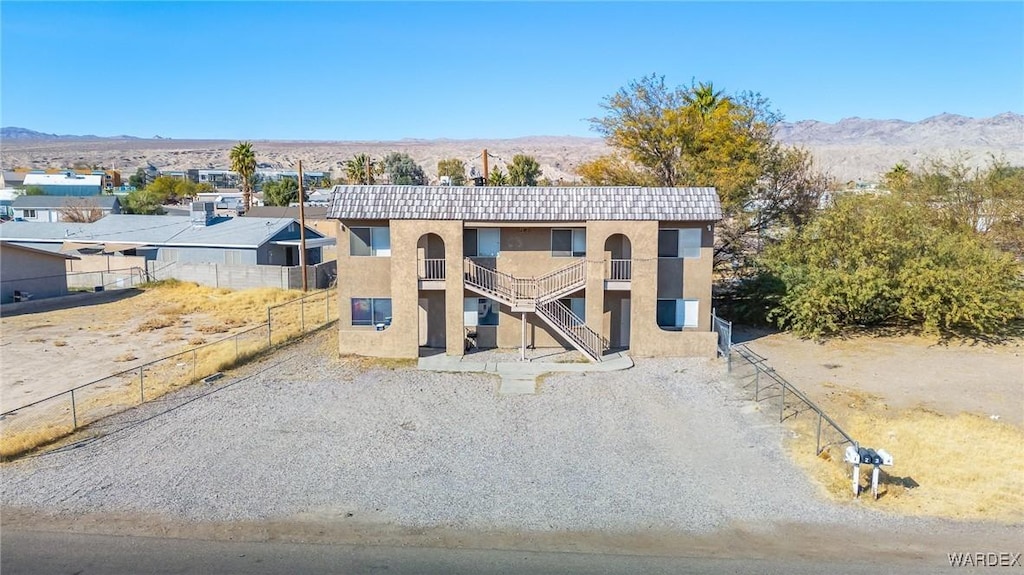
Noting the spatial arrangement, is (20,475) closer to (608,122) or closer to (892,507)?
(892,507)

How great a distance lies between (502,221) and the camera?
23.7 m

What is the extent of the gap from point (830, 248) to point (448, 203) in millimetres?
16333

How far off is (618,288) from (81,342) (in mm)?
22137

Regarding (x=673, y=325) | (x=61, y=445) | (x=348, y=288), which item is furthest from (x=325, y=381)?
(x=673, y=325)

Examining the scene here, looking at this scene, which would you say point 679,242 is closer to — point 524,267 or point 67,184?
point 524,267

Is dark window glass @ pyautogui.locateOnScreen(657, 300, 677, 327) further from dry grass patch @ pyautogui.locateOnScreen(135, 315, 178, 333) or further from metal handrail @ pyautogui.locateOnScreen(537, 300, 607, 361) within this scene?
dry grass patch @ pyautogui.locateOnScreen(135, 315, 178, 333)

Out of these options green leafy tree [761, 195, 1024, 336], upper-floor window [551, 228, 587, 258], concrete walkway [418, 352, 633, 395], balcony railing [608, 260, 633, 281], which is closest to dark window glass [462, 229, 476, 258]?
upper-floor window [551, 228, 587, 258]

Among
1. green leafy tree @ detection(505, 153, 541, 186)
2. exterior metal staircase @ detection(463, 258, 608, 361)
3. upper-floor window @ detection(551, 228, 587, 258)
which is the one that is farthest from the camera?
green leafy tree @ detection(505, 153, 541, 186)

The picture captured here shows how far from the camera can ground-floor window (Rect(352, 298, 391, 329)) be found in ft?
81.8

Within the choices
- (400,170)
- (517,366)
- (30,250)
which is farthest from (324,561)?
(400,170)

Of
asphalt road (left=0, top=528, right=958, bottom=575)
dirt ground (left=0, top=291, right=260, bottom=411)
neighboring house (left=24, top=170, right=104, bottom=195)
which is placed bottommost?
asphalt road (left=0, top=528, right=958, bottom=575)

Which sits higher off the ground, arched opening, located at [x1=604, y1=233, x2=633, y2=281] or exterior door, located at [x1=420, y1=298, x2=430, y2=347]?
arched opening, located at [x1=604, y1=233, x2=633, y2=281]

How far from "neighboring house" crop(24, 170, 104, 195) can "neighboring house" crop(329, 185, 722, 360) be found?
285 feet

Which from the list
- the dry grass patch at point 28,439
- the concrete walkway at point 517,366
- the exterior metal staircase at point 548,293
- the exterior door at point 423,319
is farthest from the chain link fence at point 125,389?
the exterior metal staircase at point 548,293
